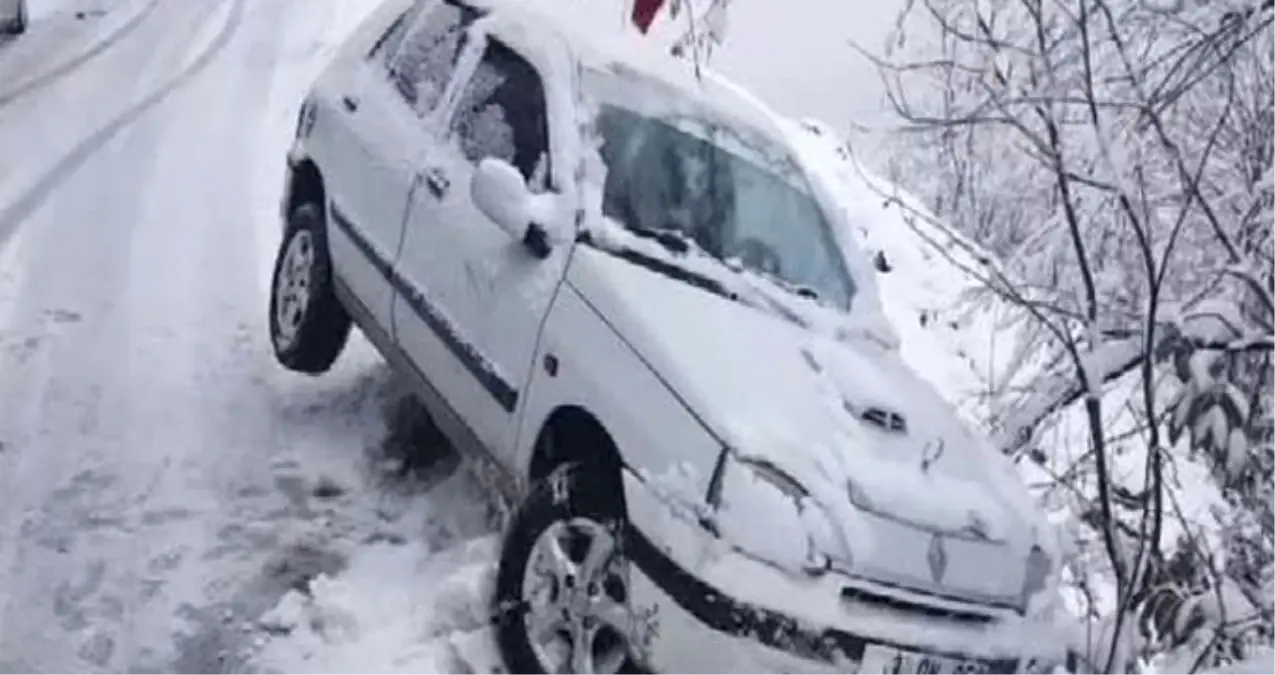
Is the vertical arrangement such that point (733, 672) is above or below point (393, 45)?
below

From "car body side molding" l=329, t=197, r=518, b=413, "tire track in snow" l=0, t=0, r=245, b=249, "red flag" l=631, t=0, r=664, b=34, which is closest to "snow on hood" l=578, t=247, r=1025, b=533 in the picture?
"car body side molding" l=329, t=197, r=518, b=413

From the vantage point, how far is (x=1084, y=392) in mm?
4934

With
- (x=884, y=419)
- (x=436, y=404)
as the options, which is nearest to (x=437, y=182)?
(x=436, y=404)

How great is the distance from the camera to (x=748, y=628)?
507 cm

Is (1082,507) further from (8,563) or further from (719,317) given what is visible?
(8,563)

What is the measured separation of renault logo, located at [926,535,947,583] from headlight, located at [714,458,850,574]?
0.34m

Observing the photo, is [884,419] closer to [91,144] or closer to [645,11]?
[645,11]

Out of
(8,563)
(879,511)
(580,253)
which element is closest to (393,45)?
(580,253)

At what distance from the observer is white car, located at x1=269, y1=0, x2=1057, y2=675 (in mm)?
5176

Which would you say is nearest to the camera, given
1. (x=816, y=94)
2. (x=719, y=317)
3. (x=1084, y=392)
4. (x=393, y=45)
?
(x=1084, y=392)

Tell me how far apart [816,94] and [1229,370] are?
23483 millimetres

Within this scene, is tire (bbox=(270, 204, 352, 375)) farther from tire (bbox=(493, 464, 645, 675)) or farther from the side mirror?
tire (bbox=(493, 464, 645, 675))

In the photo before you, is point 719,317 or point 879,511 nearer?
point 879,511

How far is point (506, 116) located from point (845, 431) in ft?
6.57
